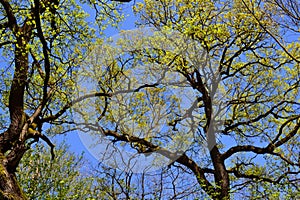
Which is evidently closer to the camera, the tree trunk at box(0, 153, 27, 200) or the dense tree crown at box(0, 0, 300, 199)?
the tree trunk at box(0, 153, 27, 200)

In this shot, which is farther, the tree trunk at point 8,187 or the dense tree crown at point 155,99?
Answer: the dense tree crown at point 155,99

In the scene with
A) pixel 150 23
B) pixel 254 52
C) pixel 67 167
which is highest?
pixel 150 23

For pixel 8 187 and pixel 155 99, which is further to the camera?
pixel 155 99

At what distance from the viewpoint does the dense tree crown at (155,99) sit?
27.2 feet

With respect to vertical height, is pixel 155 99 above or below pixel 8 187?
above

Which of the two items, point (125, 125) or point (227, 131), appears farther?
point (227, 131)

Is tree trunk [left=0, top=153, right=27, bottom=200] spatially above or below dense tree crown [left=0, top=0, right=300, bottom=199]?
below

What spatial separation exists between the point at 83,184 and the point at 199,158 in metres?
3.55

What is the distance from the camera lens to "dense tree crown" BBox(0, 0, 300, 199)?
830 cm

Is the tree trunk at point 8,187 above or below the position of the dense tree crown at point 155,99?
below

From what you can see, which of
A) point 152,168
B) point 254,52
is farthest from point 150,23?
point 152,168

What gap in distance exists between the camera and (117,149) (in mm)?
9859

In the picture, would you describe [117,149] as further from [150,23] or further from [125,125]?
[150,23]

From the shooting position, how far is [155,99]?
10.5 m
